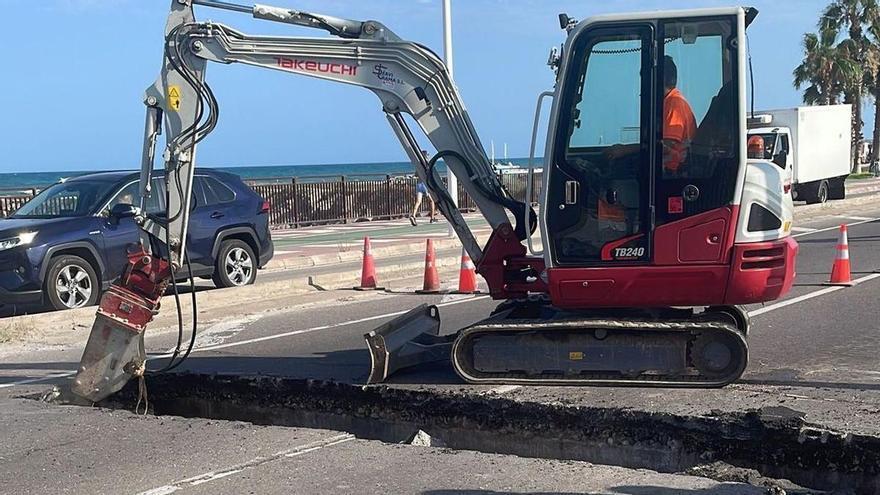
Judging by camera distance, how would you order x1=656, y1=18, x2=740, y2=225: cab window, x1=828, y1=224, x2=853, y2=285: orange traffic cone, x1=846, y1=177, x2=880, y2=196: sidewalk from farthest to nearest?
1. x1=846, y1=177, x2=880, y2=196: sidewalk
2. x1=828, y1=224, x2=853, y2=285: orange traffic cone
3. x1=656, y1=18, x2=740, y2=225: cab window

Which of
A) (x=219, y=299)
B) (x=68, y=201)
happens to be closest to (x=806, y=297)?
(x=219, y=299)

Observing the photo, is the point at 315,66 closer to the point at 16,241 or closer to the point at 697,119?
the point at 697,119

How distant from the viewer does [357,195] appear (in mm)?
31703

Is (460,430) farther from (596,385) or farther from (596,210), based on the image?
(596,210)

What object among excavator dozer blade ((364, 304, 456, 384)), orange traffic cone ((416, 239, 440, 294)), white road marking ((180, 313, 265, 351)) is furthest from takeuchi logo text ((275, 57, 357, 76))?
orange traffic cone ((416, 239, 440, 294))

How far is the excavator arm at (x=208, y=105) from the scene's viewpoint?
25.4ft

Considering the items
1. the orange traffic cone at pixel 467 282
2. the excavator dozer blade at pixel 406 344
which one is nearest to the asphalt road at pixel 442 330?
the excavator dozer blade at pixel 406 344

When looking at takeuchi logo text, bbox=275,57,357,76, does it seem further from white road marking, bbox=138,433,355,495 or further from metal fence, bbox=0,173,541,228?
metal fence, bbox=0,173,541,228

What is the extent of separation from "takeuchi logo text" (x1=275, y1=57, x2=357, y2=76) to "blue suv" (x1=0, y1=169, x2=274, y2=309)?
3.89 m

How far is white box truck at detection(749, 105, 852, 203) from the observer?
33000 millimetres

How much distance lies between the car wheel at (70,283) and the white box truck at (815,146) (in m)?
23.5

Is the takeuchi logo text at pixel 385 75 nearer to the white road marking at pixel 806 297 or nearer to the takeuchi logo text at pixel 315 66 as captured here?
the takeuchi logo text at pixel 315 66

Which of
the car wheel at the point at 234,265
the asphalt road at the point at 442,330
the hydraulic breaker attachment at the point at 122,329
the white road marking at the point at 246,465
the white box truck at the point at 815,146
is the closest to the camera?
the white road marking at the point at 246,465

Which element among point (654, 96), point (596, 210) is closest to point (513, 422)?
point (596, 210)
